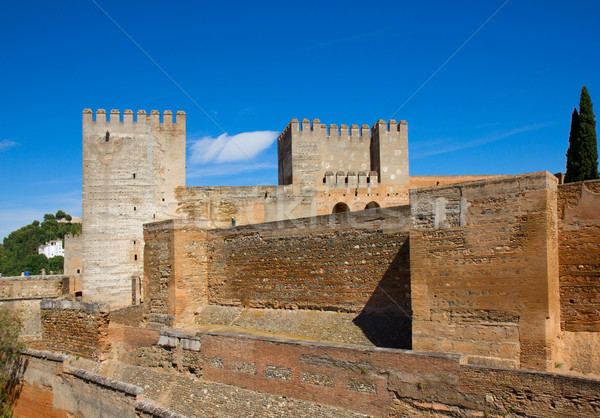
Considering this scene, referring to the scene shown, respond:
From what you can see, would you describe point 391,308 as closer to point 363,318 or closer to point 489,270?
point 363,318

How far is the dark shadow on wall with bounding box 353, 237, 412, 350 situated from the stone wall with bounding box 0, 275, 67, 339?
15.1m

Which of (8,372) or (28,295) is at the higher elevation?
(28,295)

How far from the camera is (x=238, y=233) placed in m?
14.0

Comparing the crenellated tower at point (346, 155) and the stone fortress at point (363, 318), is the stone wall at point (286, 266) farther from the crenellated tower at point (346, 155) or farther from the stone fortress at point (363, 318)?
the crenellated tower at point (346, 155)

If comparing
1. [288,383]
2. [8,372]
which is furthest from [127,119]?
[288,383]

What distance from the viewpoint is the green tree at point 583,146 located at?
1739cm

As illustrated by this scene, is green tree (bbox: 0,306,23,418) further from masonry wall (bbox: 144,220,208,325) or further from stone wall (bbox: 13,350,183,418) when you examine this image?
masonry wall (bbox: 144,220,208,325)

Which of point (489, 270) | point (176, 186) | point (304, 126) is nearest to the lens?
point (489, 270)

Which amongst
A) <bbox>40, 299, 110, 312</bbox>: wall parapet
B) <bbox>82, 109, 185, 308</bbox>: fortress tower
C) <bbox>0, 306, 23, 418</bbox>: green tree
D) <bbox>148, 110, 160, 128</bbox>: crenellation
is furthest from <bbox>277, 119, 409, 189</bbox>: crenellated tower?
<bbox>0, 306, 23, 418</bbox>: green tree

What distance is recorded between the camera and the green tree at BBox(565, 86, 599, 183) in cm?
1739

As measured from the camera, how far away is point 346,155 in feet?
70.4

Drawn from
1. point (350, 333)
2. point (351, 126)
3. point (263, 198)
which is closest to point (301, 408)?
point (350, 333)

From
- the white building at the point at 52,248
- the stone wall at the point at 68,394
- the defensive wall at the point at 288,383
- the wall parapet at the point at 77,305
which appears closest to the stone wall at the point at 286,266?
the wall parapet at the point at 77,305

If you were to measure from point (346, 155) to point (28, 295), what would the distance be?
14726mm
